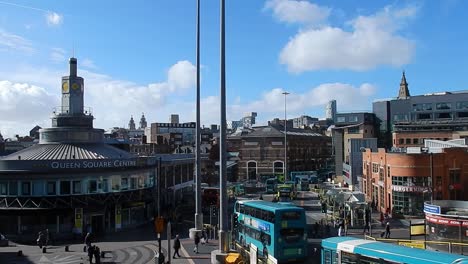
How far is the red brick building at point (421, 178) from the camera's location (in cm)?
4844

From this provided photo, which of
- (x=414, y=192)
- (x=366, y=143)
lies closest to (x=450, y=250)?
(x=414, y=192)

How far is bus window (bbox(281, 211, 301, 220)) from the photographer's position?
28.7 m

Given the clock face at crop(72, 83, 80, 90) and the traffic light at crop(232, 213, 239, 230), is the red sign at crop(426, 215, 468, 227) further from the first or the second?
the clock face at crop(72, 83, 80, 90)

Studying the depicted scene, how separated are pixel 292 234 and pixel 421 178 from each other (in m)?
25.0

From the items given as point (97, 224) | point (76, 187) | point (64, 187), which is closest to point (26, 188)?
point (64, 187)

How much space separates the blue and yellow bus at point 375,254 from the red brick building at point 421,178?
28.8 metres

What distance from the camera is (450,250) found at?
92.7 ft

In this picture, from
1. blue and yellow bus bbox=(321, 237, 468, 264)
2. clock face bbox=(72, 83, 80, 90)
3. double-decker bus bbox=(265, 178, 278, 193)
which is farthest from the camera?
double-decker bus bbox=(265, 178, 278, 193)

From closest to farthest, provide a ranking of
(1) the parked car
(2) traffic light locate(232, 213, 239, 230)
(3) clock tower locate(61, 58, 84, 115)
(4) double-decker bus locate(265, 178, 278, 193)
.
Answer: (2) traffic light locate(232, 213, 239, 230)
(1) the parked car
(3) clock tower locate(61, 58, 84, 115)
(4) double-decker bus locate(265, 178, 278, 193)

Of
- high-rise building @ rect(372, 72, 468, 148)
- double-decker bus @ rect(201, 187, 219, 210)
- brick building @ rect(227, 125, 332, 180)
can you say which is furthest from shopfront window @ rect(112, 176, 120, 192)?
brick building @ rect(227, 125, 332, 180)

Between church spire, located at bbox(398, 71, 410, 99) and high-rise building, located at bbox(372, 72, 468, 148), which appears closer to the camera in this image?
high-rise building, located at bbox(372, 72, 468, 148)

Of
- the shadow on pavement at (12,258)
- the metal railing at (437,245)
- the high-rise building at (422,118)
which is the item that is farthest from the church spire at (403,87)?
the shadow on pavement at (12,258)

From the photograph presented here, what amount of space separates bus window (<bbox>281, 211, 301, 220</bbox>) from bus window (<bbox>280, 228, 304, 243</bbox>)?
0.67 m

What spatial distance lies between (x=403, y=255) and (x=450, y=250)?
12.2 metres
